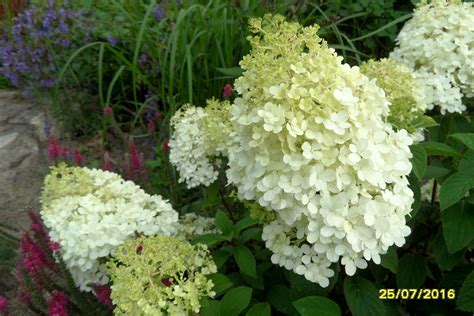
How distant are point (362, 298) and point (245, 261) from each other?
0.33m

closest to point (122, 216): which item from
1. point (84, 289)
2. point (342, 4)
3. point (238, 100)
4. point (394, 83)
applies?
point (84, 289)

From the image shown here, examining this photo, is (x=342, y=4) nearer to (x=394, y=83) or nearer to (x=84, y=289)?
(x=394, y=83)

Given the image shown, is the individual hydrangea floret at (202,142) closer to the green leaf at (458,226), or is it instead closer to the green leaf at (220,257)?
the green leaf at (220,257)

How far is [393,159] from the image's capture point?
1.24 meters

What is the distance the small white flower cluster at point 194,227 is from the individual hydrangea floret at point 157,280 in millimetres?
489

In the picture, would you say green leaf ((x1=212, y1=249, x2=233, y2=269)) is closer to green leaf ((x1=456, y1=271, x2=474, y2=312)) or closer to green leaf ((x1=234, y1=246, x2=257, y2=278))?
green leaf ((x1=234, y1=246, x2=257, y2=278))

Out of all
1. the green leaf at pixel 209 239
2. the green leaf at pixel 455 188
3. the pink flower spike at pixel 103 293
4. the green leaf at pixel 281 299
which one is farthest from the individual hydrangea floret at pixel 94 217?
the green leaf at pixel 455 188

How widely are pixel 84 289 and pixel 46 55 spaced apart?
82.4 inches

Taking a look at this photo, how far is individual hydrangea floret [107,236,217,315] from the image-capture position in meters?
1.20

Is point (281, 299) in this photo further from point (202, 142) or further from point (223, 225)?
point (202, 142)

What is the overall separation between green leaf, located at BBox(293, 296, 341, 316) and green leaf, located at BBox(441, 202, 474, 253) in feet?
1.15

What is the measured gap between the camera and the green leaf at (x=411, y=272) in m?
1.59

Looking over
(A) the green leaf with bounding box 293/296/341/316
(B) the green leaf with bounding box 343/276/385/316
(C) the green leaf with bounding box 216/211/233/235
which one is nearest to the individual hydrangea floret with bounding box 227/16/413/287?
(A) the green leaf with bounding box 293/296/341/316

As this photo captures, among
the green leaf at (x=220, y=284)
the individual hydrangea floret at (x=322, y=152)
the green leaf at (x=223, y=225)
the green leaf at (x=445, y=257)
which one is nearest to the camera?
the individual hydrangea floret at (x=322, y=152)
